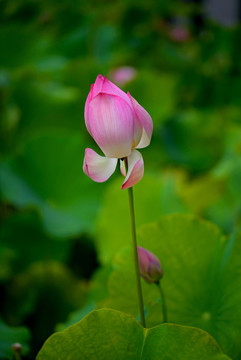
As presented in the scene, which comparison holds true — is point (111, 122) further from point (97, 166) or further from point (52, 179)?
point (52, 179)

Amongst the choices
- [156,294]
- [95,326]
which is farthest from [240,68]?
[95,326]

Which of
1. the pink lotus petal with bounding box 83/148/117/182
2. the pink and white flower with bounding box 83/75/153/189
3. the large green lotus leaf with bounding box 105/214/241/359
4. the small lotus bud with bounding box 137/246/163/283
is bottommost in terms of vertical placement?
the large green lotus leaf with bounding box 105/214/241/359

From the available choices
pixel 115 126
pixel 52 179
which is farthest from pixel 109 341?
pixel 52 179

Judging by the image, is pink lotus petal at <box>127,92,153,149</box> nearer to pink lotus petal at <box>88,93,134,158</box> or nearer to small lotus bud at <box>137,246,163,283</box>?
pink lotus petal at <box>88,93,134,158</box>

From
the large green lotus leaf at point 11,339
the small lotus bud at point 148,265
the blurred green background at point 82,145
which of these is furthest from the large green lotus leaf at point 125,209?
the small lotus bud at point 148,265

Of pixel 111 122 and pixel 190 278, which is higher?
pixel 111 122

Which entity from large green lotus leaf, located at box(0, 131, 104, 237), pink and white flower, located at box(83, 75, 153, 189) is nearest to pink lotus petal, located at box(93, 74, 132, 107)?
pink and white flower, located at box(83, 75, 153, 189)

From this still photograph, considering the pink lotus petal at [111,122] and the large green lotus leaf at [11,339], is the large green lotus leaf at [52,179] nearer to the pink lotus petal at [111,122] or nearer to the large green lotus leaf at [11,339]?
the large green lotus leaf at [11,339]
